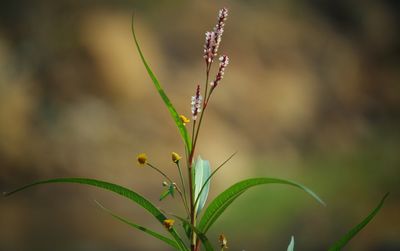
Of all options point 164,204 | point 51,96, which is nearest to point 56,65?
point 51,96

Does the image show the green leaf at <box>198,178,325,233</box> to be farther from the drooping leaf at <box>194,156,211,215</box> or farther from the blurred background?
the blurred background

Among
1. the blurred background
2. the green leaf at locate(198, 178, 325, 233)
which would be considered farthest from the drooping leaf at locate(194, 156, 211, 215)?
the blurred background

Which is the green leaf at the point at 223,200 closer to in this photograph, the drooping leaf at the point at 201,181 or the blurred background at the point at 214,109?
the drooping leaf at the point at 201,181

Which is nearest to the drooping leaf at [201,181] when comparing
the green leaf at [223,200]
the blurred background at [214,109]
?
the green leaf at [223,200]

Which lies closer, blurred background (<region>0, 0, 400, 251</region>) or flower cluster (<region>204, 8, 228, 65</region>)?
flower cluster (<region>204, 8, 228, 65</region>)

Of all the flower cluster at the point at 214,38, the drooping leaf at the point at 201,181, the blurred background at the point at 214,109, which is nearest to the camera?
the flower cluster at the point at 214,38

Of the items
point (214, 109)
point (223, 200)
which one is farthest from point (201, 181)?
point (214, 109)

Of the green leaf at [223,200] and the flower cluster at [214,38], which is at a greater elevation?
the flower cluster at [214,38]

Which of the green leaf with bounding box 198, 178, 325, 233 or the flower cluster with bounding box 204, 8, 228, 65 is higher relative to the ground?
the flower cluster with bounding box 204, 8, 228, 65

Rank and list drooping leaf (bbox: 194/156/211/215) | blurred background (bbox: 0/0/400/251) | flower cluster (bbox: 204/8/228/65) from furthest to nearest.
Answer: blurred background (bbox: 0/0/400/251) → drooping leaf (bbox: 194/156/211/215) → flower cluster (bbox: 204/8/228/65)
